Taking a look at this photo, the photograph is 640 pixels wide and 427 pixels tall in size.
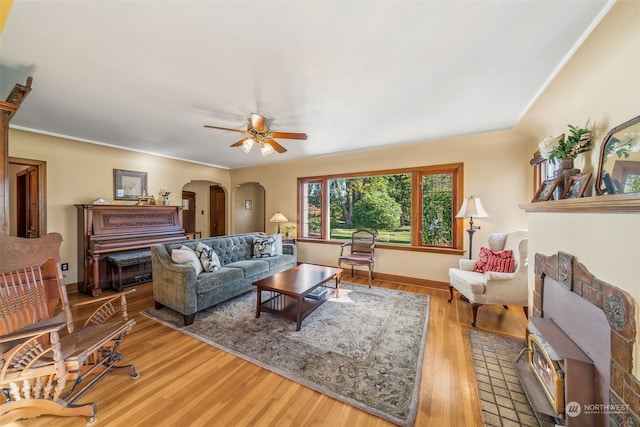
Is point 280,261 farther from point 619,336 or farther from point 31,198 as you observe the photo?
point 31,198

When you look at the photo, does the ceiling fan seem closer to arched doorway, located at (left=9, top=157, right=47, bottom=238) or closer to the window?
the window

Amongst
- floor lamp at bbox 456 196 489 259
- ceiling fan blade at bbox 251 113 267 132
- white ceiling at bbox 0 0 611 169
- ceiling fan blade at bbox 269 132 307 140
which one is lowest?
floor lamp at bbox 456 196 489 259

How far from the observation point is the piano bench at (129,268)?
3.59 m

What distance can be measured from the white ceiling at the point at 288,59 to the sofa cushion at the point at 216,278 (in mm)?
1987

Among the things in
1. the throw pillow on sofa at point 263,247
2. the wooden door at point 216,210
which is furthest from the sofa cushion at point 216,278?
the wooden door at point 216,210

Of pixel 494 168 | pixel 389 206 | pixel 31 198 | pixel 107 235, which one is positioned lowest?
pixel 107 235

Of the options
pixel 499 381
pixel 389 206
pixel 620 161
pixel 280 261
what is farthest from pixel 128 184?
pixel 620 161

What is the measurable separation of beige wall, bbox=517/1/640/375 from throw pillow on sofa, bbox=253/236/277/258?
11.5 feet

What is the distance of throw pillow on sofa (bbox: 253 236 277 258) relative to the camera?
159 inches

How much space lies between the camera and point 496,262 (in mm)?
2896

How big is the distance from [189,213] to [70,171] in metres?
3.06

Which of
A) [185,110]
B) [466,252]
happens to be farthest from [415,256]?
[185,110]

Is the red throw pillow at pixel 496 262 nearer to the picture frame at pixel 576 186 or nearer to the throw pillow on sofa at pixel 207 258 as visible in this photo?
the picture frame at pixel 576 186

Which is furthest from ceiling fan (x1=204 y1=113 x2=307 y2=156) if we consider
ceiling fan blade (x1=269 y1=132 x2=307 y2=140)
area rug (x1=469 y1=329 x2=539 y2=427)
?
area rug (x1=469 y1=329 x2=539 y2=427)
